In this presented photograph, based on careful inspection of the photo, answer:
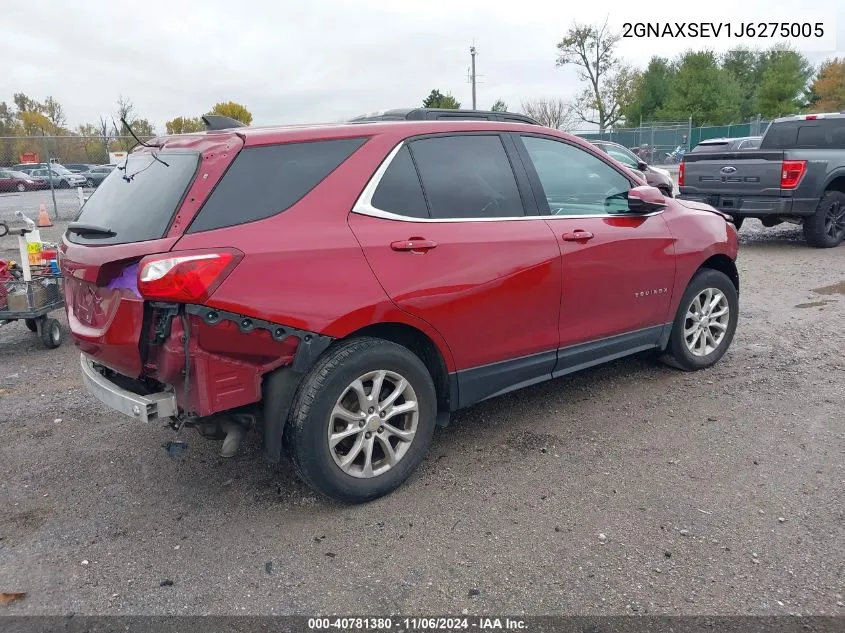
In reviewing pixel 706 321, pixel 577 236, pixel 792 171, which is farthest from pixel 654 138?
pixel 577 236

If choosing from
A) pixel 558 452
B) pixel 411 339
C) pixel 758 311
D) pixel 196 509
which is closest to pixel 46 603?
pixel 196 509

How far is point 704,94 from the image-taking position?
49.5 meters

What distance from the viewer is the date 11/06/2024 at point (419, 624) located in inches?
103

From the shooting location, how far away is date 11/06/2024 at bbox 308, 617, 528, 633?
2.60 meters

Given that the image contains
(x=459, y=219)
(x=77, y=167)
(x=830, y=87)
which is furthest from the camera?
(x=830, y=87)

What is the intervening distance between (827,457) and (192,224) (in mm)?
3454

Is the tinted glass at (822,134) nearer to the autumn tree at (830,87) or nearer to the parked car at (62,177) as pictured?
the parked car at (62,177)

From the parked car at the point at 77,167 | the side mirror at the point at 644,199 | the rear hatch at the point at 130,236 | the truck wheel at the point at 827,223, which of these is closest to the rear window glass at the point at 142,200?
the rear hatch at the point at 130,236

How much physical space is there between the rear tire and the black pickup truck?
8.79 metres

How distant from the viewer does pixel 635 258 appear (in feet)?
14.7

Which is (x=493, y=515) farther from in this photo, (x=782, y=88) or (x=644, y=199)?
(x=782, y=88)

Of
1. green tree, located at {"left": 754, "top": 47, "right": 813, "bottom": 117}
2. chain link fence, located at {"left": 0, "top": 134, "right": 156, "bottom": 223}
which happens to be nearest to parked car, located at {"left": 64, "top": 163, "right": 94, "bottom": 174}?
chain link fence, located at {"left": 0, "top": 134, "right": 156, "bottom": 223}

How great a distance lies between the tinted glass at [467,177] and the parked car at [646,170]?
174cm

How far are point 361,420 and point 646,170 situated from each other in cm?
652
